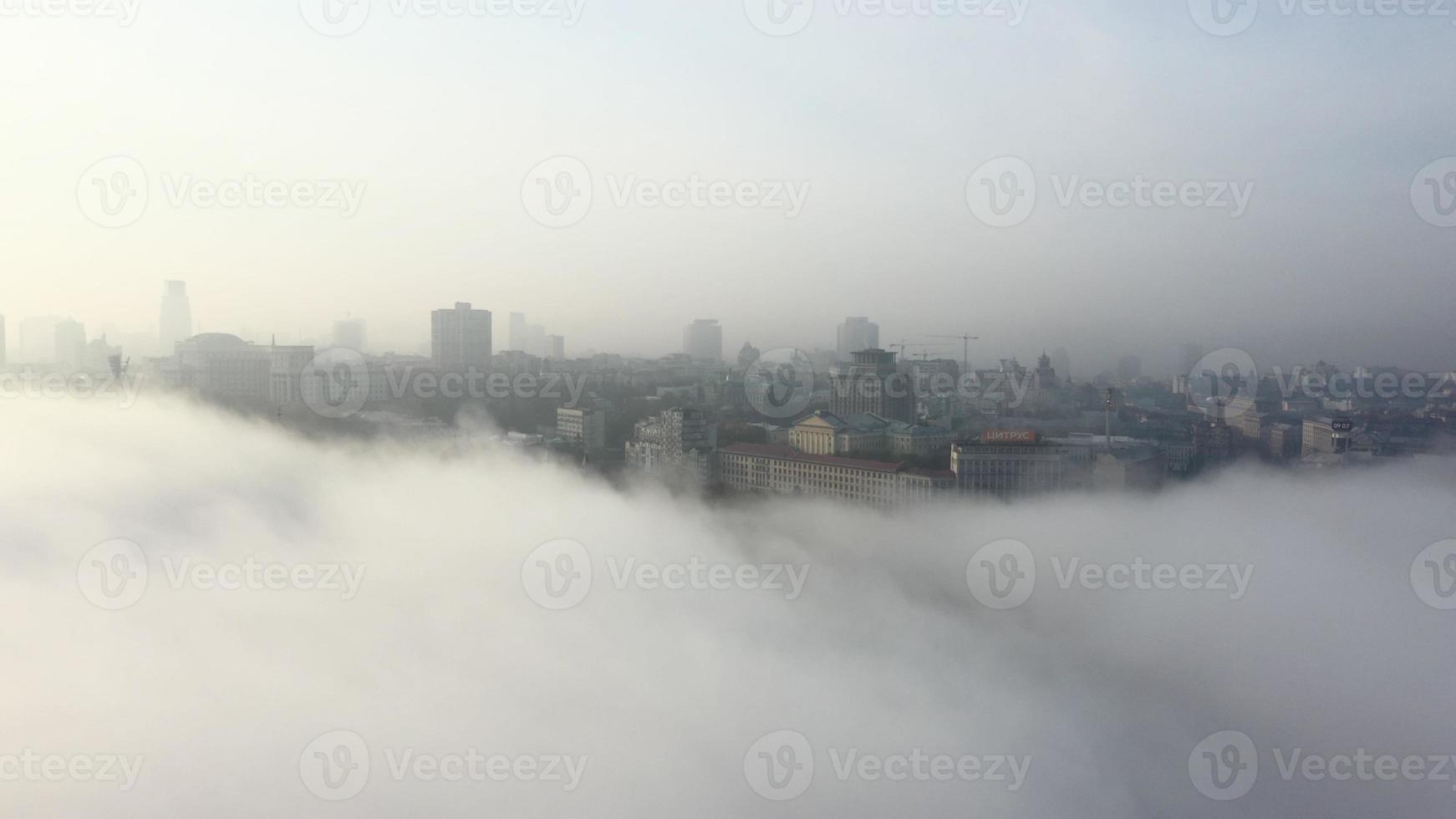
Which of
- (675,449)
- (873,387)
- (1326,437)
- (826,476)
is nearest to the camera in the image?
(1326,437)

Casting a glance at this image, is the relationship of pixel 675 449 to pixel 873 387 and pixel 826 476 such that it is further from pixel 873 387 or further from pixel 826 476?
pixel 873 387

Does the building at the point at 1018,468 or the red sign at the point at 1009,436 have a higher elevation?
the red sign at the point at 1009,436

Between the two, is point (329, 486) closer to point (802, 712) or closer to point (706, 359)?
point (706, 359)

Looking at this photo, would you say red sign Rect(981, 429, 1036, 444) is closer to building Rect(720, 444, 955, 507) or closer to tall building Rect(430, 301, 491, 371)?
building Rect(720, 444, 955, 507)

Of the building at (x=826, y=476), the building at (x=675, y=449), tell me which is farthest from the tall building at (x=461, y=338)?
the building at (x=826, y=476)

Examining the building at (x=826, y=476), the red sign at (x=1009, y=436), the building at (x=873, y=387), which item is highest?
the building at (x=873, y=387)

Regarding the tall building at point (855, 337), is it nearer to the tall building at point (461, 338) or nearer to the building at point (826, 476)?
the building at point (826, 476)

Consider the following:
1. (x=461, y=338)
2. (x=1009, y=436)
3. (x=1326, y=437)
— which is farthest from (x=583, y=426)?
(x=1326, y=437)
